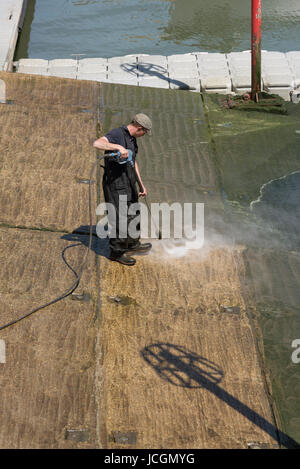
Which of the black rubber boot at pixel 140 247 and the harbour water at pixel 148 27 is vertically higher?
the black rubber boot at pixel 140 247

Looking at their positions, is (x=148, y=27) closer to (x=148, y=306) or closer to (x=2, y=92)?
(x=2, y=92)

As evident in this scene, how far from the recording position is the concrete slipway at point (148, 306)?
4473 millimetres

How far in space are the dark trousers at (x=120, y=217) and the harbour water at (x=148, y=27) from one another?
432 inches

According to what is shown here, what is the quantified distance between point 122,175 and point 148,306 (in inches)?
52.0

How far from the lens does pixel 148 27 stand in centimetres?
1762

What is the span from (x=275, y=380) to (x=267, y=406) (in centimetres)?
32

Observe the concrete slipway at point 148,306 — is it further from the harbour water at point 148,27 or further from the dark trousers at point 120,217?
the harbour water at point 148,27

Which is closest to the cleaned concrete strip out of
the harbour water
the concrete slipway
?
the concrete slipway

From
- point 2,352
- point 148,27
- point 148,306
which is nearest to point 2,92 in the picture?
point 148,306

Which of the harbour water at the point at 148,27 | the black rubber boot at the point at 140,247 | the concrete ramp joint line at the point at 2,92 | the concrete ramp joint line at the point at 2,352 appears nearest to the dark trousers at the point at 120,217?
the black rubber boot at the point at 140,247

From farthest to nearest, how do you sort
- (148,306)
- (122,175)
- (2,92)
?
(2,92) < (122,175) < (148,306)

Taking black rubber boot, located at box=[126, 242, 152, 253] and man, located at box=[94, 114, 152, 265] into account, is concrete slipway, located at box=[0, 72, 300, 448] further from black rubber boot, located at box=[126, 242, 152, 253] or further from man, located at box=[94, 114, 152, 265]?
man, located at box=[94, 114, 152, 265]

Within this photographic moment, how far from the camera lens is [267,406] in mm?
4711

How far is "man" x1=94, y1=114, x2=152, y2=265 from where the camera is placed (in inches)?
216
